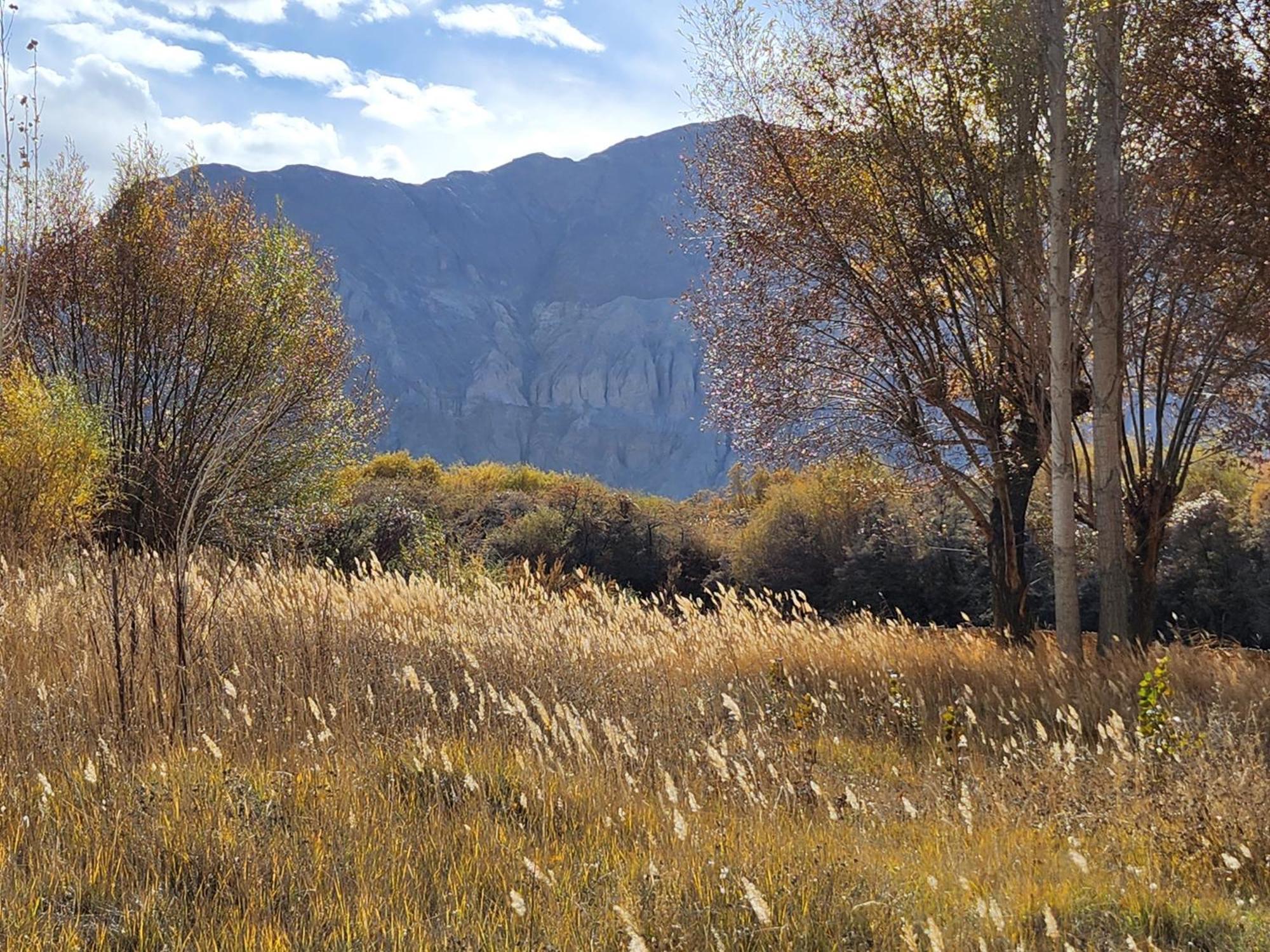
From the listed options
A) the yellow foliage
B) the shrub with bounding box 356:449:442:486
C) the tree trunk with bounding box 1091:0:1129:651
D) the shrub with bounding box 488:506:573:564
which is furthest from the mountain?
the tree trunk with bounding box 1091:0:1129:651

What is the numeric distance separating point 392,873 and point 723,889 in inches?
43.3

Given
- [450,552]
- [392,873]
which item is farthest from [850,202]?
[450,552]

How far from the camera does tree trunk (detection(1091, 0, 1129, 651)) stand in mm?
8094

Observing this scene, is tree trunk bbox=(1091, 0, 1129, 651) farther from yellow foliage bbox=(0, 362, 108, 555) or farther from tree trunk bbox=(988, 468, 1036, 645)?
yellow foliage bbox=(0, 362, 108, 555)

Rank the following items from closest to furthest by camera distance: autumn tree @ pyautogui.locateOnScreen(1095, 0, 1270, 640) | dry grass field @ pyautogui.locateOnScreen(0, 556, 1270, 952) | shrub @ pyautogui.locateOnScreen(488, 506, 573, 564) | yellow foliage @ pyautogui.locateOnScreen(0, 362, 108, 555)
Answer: dry grass field @ pyautogui.locateOnScreen(0, 556, 1270, 952) → autumn tree @ pyautogui.locateOnScreen(1095, 0, 1270, 640) → yellow foliage @ pyautogui.locateOnScreen(0, 362, 108, 555) → shrub @ pyautogui.locateOnScreen(488, 506, 573, 564)

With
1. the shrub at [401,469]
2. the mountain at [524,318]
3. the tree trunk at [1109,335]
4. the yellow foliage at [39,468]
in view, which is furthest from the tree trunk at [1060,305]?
the mountain at [524,318]

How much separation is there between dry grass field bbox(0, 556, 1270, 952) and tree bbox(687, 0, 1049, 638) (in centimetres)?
281

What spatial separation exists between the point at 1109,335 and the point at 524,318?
513 ft

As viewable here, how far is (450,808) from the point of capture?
4.32 m

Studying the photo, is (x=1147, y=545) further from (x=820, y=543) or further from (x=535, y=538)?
(x=535, y=538)

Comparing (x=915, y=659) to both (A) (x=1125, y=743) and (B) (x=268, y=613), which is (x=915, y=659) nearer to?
(A) (x=1125, y=743)

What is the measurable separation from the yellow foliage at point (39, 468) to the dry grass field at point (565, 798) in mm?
3683

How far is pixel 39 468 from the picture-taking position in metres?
11.4

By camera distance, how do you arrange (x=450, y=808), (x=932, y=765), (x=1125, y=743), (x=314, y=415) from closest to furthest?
(x=450, y=808), (x=1125, y=743), (x=932, y=765), (x=314, y=415)
